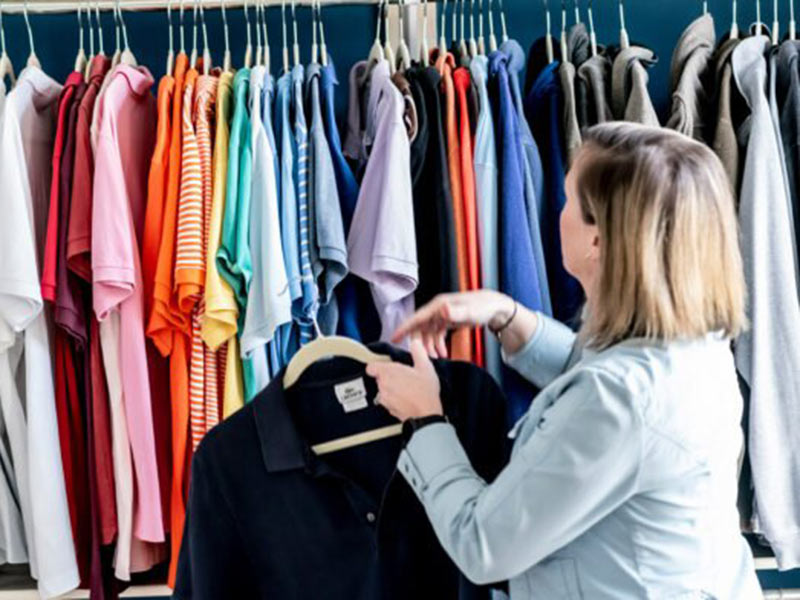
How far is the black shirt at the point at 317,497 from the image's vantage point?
1003mm

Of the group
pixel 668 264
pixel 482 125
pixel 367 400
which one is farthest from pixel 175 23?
pixel 668 264

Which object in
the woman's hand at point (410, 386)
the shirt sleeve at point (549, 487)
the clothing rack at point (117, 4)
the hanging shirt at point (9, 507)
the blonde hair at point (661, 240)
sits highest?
the clothing rack at point (117, 4)

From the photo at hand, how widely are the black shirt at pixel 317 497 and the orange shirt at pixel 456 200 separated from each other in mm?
243

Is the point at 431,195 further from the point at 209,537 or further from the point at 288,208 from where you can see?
the point at 209,537

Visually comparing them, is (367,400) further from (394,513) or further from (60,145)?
(60,145)

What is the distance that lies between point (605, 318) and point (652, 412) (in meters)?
0.13

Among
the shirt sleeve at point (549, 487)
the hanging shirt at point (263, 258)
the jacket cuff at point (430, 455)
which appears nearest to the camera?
the shirt sleeve at point (549, 487)

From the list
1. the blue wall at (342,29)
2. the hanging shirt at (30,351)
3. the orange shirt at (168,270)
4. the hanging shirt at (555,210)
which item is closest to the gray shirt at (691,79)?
the hanging shirt at (555,210)

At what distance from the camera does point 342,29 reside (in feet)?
5.99

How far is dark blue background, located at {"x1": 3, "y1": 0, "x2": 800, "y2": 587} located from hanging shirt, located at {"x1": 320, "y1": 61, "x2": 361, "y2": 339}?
390 millimetres

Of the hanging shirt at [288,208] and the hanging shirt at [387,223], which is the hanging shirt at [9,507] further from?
the hanging shirt at [387,223]

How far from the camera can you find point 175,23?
5.94 ft

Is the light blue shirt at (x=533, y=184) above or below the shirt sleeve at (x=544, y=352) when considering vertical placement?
above

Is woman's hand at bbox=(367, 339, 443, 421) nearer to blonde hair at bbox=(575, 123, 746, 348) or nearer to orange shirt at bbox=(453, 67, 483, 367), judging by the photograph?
blonde hair at bbox=(575, 123, 746, 348)
